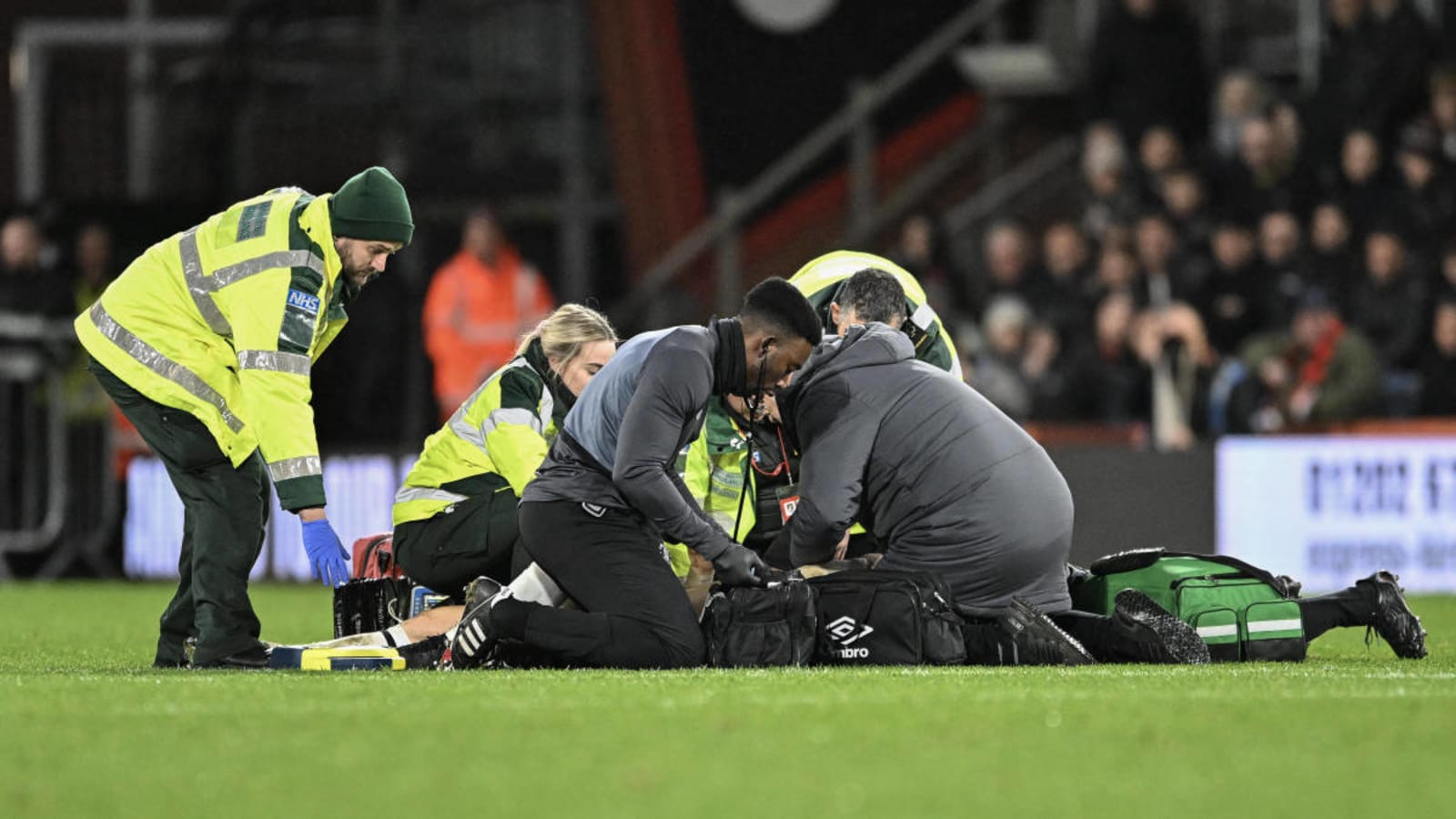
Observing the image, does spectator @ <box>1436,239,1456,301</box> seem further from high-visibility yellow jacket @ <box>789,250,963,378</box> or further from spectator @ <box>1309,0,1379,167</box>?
high-visibility yellow jacket @ <box>789,250,963,378</box>

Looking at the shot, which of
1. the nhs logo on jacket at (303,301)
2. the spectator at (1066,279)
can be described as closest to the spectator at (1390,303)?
the spectator at (1066,279)

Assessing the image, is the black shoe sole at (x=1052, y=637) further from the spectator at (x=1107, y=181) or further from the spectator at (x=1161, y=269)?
the spectator at (x=1107, y=181)

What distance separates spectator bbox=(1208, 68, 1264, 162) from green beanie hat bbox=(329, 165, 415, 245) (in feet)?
33.1

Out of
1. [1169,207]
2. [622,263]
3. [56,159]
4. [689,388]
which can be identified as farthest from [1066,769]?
[56,159]

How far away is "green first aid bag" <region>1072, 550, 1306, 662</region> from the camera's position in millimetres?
9031

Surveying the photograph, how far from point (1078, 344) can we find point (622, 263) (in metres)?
4.74

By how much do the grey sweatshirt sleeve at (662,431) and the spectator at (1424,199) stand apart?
9287 millimetres

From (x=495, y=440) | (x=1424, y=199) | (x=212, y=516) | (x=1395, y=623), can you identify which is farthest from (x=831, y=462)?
(x=1424, y=199)

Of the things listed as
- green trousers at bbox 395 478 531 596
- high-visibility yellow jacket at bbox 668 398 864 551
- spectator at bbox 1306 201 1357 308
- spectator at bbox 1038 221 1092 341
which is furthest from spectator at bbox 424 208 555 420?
high-visibility yellow jacket at bbox 668 398 864 551

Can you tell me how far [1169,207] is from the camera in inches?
685

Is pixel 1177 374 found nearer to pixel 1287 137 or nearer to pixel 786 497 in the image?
pixel 1287 137

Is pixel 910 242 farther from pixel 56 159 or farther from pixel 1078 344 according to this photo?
pixel 56 159

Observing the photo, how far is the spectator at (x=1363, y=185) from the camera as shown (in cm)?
1642

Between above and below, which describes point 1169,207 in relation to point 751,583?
above
